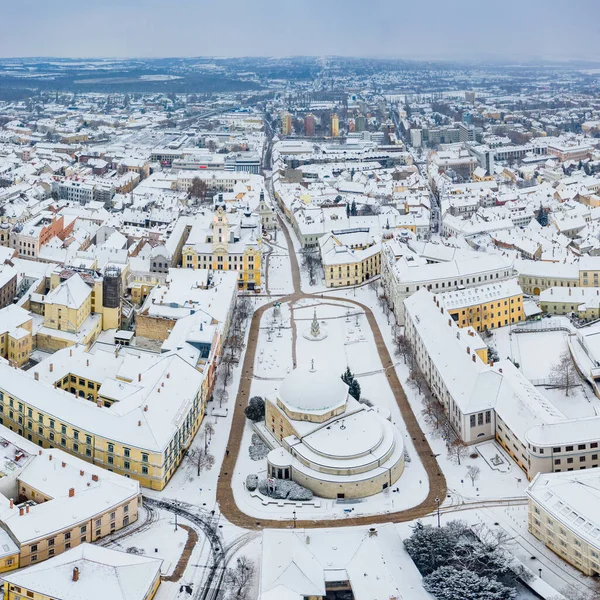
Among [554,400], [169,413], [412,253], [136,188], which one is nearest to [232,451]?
[169,413]

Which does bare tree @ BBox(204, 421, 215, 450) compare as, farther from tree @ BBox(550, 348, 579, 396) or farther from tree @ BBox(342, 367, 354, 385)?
tree @ BBox(550, 348, 579, 396)

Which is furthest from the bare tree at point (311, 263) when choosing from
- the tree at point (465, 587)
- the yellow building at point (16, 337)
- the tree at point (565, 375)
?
the tree at point (465, 587)

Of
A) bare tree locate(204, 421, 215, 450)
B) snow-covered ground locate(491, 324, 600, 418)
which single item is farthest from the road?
snow-covered ground locate(491, 324, 600, 418)

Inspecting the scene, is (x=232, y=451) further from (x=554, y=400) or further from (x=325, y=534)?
(x=554, y=400)

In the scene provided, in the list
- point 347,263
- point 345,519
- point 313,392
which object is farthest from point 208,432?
point 347,263

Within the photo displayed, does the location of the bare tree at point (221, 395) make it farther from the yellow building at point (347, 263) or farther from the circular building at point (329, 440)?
the yellow building at point (347, 263)
